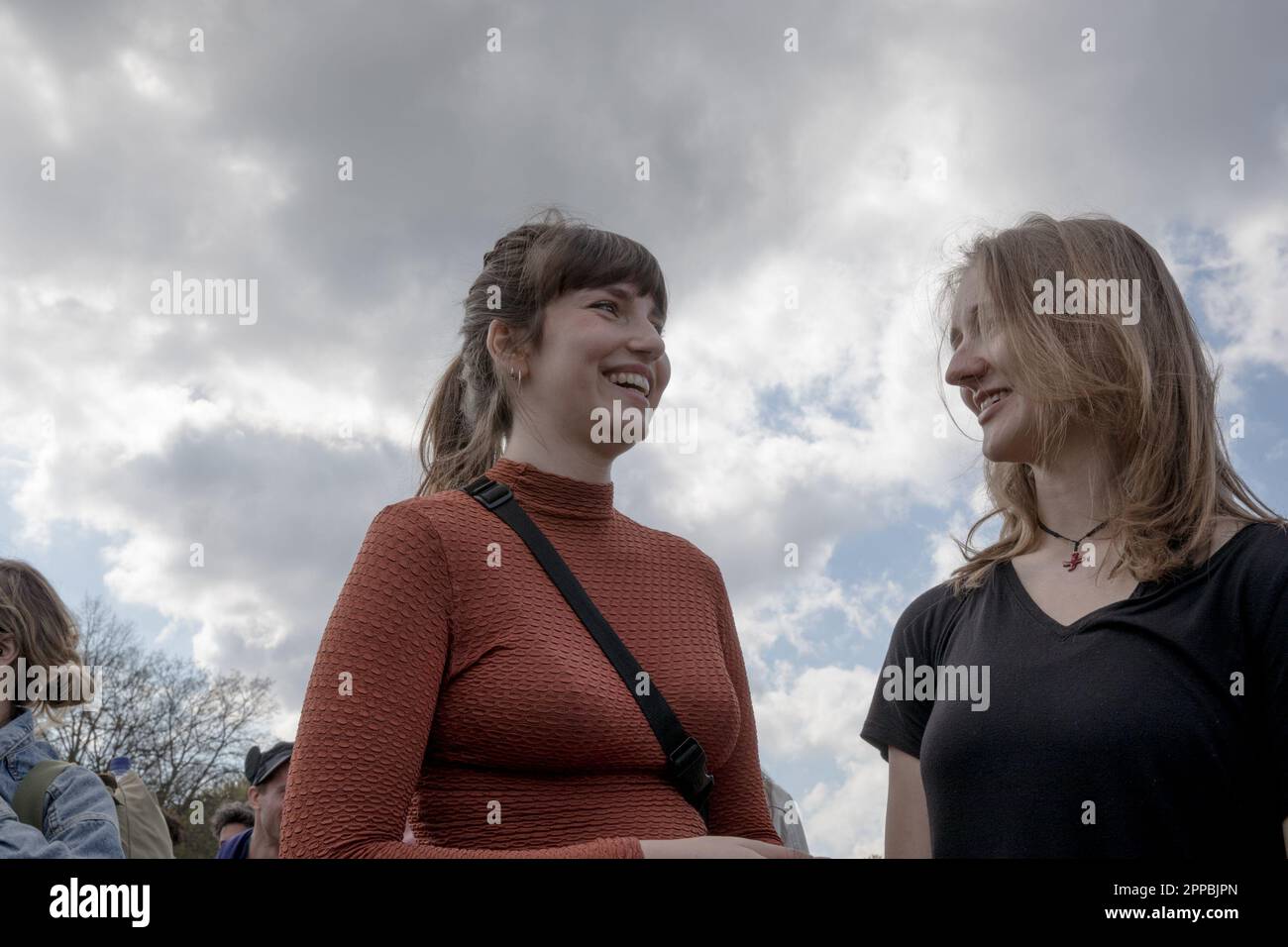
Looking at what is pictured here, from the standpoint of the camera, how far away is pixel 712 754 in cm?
248

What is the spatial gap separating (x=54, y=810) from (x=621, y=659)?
2057 mm

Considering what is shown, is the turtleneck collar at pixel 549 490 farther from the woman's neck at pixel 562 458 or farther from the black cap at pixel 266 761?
the black cap at pixel 266 761

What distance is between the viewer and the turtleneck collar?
8.71 ft

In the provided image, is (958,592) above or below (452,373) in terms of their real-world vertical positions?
below

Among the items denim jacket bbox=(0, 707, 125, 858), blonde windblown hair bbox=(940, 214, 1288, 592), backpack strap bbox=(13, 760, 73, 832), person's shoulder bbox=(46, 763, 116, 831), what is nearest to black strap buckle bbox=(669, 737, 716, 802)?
blonde windblown hair bbox=(940, 214, 1288, 592)

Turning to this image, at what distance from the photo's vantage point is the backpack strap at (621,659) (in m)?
2.32

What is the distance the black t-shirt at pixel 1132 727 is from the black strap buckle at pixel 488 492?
1.04m

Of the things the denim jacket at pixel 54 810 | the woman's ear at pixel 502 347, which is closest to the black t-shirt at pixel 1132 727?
the woman's ear at pixel 502 347

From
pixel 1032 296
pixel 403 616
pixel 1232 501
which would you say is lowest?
pixel 403 616

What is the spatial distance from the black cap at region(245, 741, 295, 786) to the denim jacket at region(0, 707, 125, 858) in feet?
5.87

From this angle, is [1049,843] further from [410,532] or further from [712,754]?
[410,532]
